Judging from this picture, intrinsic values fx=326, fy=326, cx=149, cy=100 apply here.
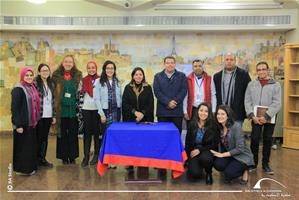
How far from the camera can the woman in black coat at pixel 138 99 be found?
4.17 meters

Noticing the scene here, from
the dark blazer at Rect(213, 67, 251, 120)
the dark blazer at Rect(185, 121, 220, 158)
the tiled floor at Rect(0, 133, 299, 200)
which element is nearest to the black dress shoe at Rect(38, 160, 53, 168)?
the tiled floor at Rect(0, 133, 299, 200)

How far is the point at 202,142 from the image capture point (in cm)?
383

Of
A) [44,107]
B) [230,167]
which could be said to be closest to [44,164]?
[44,107]

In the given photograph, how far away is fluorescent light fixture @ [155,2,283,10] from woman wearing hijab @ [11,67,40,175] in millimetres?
3312

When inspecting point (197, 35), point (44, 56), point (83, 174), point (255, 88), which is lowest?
point (83, 174)

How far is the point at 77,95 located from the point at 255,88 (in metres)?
2.39

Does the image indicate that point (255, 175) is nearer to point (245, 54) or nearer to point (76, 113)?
point (76, 113)

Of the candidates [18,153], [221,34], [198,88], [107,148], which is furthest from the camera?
[221,34]

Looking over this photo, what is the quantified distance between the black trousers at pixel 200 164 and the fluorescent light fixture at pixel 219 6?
348 centimetres

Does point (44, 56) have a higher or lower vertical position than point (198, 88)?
higher

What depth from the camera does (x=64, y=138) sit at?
14.9ft

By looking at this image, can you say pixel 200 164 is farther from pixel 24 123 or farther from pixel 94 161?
pixel 24 123

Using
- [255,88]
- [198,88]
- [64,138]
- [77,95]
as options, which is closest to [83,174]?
[64,138]

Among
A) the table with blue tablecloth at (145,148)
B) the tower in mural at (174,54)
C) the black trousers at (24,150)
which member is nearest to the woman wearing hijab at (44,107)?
the black trousers at (24,150)
